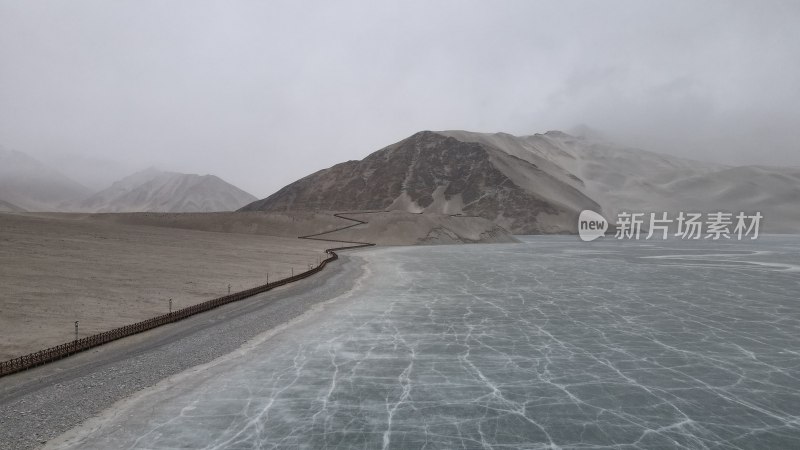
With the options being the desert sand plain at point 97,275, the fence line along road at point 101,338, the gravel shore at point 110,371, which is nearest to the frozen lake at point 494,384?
the gravel shore at point 110,371

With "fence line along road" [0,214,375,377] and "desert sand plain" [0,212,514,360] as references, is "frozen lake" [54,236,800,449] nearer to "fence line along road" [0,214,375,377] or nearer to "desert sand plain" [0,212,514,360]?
"fence line along road" [0,214,375,377]

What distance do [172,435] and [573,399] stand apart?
10.1 meters

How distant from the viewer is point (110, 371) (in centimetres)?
1372

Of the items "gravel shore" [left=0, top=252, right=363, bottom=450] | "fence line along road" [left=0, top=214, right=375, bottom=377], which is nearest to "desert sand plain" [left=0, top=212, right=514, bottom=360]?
"fence line along road" [left=0, top=214, right=375, bottom=377]

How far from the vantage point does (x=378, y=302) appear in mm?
27000

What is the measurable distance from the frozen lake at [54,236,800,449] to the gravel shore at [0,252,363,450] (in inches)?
28.5

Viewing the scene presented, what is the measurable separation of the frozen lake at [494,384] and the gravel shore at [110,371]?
72cm

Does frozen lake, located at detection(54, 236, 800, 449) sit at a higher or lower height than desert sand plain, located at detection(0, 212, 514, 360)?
→ lower

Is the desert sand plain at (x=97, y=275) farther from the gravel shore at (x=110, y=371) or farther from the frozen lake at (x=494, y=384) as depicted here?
the frozen lake at (x=494, y=384)

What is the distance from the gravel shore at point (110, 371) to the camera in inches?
412

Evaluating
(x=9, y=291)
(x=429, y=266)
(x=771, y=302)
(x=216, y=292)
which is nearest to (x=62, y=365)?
(x=9, y=291)

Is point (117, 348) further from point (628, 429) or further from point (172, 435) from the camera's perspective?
point (628, 429)

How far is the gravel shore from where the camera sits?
10461mm

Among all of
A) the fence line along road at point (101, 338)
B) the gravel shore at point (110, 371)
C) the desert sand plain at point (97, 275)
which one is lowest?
the gravel shore at point (110, 371)
